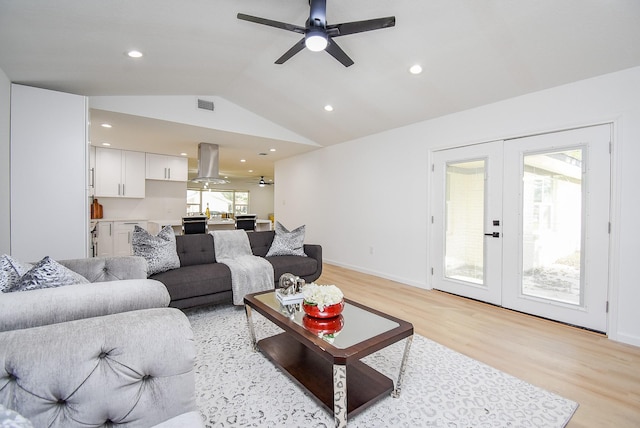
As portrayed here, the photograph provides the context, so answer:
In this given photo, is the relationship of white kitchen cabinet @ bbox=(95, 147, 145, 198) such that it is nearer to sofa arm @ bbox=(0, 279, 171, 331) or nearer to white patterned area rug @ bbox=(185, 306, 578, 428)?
white patterned area rug @ bbox=(185, 306, 578, 428)

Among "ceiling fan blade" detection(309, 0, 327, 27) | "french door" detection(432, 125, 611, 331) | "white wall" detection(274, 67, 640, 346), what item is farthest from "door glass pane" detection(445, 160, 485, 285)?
"ceiling fan blade" detection(309, 0, 327, 27)

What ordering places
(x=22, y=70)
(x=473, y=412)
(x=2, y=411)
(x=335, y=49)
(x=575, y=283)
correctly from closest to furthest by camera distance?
(x=2, y=411)
(x=473, y=412)
(x=335, y=49)
(x=22, y=70)
(x=575, y=283)

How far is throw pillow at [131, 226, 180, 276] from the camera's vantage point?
3.06m

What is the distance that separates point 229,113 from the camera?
15.9 ft

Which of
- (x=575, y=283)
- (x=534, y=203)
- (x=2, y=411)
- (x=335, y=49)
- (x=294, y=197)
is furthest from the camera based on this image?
(x=294, y=197)

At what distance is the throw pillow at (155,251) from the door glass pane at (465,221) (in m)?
3.57

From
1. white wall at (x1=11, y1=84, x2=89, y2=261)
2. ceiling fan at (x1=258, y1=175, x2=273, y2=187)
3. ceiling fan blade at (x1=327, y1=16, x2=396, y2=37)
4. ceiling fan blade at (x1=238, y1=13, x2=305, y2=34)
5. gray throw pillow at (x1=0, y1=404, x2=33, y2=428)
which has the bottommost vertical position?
gray throw pillow at (x1=0, y1=404, x2=33, y2=428)

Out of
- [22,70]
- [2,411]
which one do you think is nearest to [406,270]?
[2,411]

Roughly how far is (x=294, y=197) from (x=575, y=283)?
5.41 meters

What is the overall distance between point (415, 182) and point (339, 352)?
338 cm

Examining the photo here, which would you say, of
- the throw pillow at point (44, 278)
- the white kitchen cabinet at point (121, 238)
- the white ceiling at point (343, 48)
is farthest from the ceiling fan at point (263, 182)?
the throw pillow at point (44, 278)

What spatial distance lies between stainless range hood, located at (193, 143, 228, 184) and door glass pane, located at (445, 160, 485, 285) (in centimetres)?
414

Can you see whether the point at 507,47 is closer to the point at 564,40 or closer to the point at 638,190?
the point at 564,40

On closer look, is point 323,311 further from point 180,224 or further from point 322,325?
point 180,224
